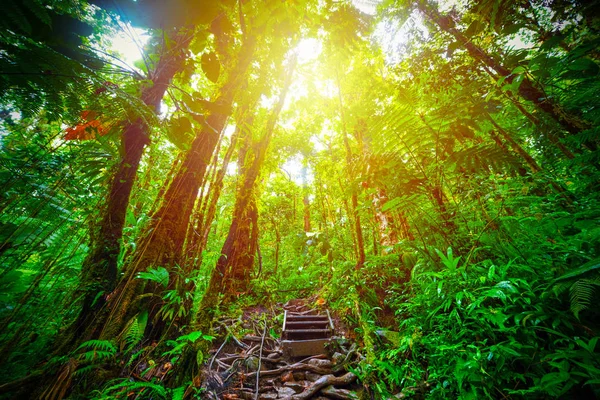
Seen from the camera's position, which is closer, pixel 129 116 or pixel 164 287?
pixel 129 116

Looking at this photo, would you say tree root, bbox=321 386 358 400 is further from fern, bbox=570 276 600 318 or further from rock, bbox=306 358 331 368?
fern, bbox=570 276 600 318

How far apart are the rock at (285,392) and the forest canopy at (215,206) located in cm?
17

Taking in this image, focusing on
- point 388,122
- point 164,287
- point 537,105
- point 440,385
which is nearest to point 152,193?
point 164,287

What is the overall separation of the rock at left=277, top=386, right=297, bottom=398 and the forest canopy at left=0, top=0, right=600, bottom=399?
17cm

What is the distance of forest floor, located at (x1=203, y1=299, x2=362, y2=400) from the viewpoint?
220 centimetres

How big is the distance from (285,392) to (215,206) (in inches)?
82.5

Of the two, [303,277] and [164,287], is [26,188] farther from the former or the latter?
[303,277]

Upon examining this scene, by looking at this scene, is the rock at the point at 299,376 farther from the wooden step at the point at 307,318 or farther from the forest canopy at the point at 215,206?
the wooden step at the point at 307,318

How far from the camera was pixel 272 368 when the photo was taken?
108 inches

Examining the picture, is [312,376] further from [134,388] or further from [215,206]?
[215,206]

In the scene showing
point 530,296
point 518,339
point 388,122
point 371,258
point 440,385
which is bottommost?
point 440,385

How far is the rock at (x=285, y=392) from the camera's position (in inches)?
86.5

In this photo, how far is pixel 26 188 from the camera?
1.30 meters

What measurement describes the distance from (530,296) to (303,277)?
4.79 m
